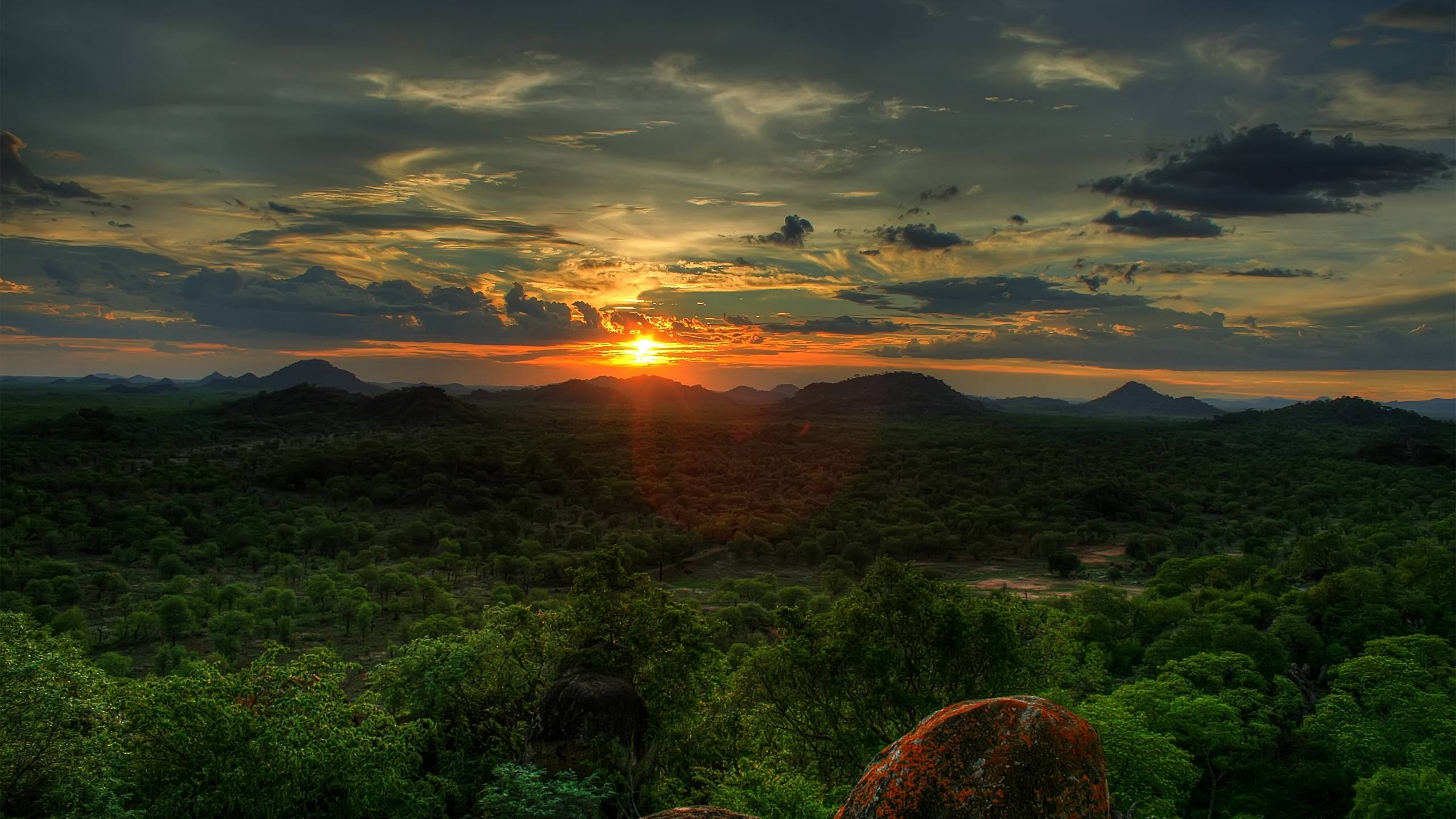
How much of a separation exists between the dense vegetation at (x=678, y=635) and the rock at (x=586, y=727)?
53 centimetres

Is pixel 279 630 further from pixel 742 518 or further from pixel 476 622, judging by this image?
pixel 742 518

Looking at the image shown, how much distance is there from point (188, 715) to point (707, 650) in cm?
1594

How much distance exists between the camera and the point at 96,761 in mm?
20453

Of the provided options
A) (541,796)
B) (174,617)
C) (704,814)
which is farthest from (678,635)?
(174,617)

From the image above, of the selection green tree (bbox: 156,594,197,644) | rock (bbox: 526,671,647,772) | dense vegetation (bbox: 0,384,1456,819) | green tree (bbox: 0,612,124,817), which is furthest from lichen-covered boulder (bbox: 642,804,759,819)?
green tree (bbox: 156,594,197,644)

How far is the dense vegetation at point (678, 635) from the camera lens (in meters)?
21.8

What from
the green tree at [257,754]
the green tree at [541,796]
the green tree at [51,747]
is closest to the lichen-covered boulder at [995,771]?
the green tree at [541,796]

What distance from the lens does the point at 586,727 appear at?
2408cm

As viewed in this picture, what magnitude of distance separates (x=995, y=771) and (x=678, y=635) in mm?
20932

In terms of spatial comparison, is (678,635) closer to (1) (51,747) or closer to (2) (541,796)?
(2) (541,796)

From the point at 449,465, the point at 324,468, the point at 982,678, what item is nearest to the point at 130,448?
the point at 324,468

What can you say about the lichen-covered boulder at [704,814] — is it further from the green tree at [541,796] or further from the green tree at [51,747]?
the green tree at [51,747]

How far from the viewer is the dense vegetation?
21.8 meters

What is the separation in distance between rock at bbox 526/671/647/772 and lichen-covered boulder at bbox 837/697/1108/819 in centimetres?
1757
